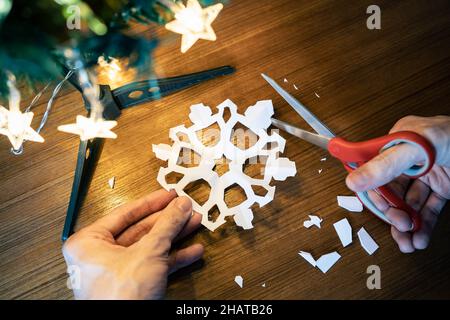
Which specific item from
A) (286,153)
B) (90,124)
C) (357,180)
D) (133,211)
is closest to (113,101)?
(90,124)

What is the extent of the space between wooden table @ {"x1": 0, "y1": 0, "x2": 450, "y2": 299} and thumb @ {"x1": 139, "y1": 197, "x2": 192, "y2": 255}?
55 millimetres

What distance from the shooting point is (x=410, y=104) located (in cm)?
64

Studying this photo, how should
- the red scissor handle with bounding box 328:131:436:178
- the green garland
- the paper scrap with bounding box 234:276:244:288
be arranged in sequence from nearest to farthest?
the green garland
the red scissor handle with bounding box 328:131:436:178
the paper scrap with bounding box 234:276:244:288

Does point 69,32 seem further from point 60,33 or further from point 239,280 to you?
point 239,280

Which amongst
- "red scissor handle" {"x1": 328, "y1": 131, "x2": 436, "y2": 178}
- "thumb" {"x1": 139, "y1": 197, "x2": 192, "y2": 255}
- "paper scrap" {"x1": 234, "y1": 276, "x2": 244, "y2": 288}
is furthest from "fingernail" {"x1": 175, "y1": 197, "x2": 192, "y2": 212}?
"red scissor handle" {"x1": 328, "y1": 131, "x2": 436, "y2": 178}

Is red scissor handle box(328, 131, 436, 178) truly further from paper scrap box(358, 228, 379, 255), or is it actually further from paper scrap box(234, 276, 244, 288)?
paper scrap box(234, 276, 244, 288)

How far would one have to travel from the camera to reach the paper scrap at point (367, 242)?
562 millimetres

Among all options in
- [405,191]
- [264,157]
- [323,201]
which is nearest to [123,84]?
[264,157]

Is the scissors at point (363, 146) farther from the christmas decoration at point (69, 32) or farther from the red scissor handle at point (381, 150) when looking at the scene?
the christmas decoration at point (69, 32)

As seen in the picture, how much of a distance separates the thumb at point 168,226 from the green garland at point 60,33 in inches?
8.5

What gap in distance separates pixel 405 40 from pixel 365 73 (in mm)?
106

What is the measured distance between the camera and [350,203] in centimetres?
59

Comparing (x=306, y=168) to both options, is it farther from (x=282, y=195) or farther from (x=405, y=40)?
(x=405, y=40)

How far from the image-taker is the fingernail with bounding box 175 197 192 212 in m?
0.56
